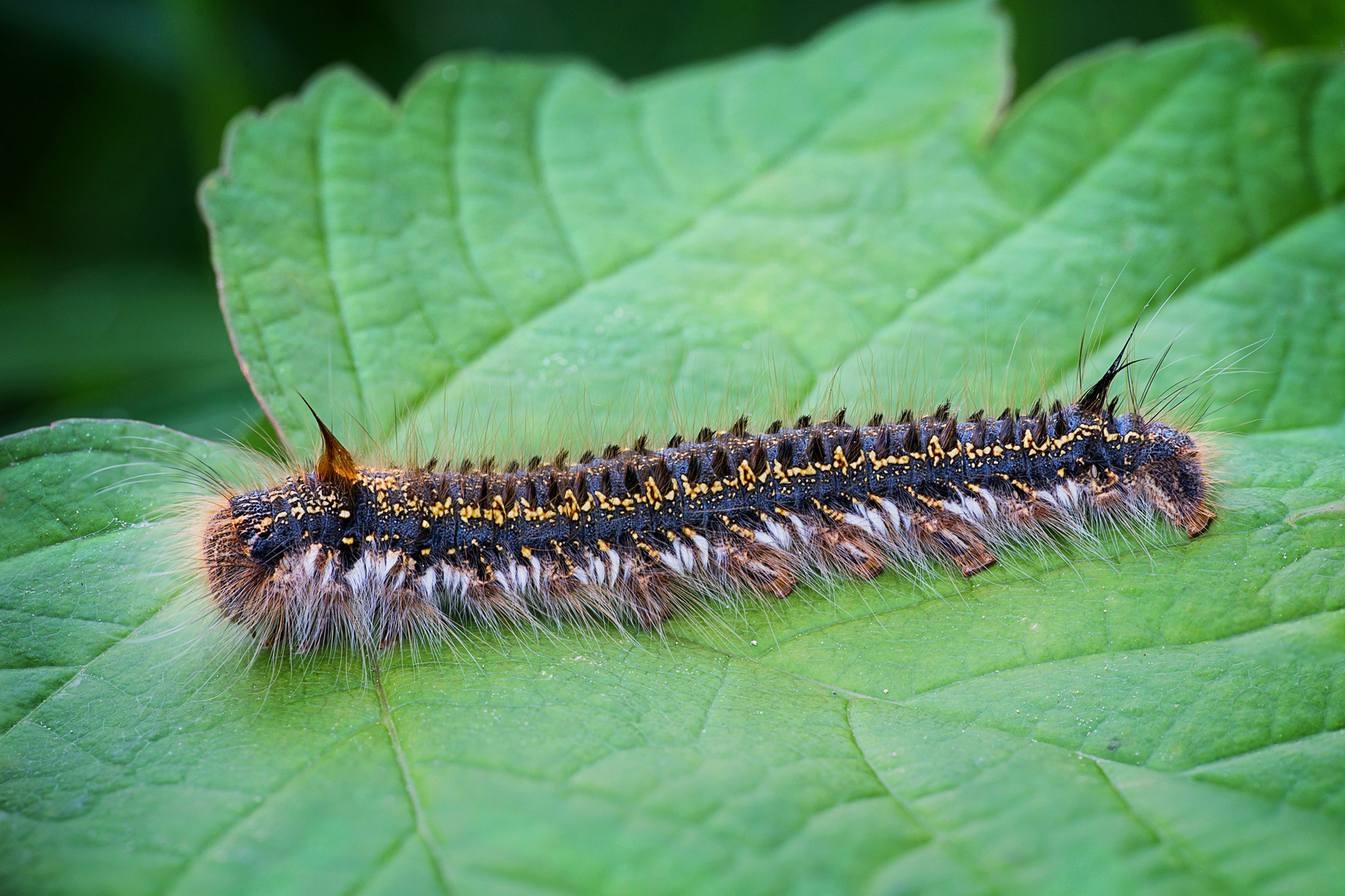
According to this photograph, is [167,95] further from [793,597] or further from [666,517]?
[793,597]

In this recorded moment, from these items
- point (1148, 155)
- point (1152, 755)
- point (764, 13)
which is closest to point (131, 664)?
point (1152, 755)

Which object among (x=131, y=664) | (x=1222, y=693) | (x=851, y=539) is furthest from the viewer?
(x=851, y=539)

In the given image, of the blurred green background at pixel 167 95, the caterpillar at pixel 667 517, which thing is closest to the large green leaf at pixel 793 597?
the caterpillar at pixel 667 517

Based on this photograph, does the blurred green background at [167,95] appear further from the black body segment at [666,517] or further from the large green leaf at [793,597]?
the black body segment at [666,517]

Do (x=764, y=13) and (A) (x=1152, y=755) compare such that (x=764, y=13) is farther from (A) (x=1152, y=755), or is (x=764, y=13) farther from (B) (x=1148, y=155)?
(A) (x=1152, y=755)

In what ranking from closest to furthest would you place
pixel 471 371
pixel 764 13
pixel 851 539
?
pixel 851 539, pixel 471 371, pixel 764 13

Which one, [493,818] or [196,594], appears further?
[196,594]

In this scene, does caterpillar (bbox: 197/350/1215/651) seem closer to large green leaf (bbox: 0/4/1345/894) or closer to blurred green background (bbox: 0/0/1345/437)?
large green leaf (bbox: 0/4/1345/894)
